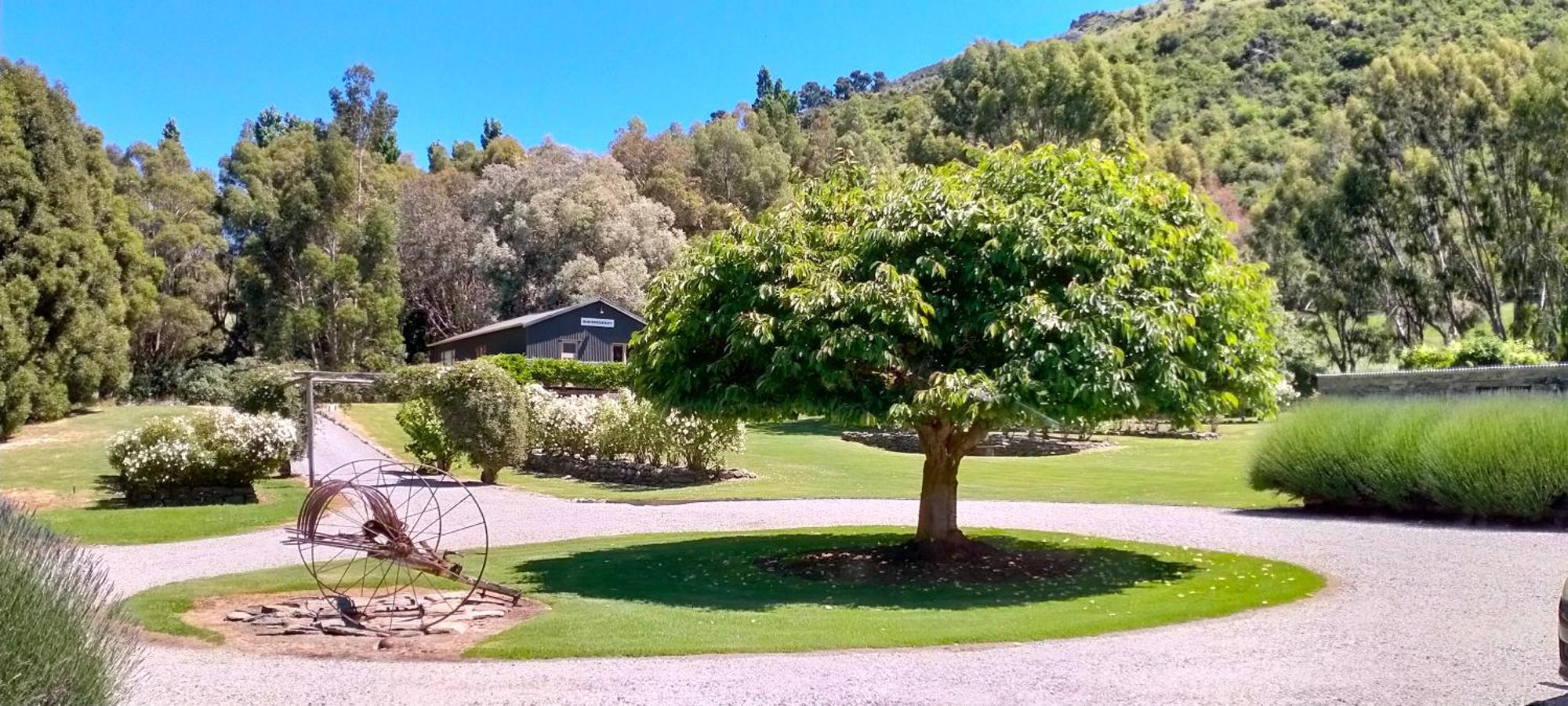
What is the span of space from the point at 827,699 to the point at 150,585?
9045 millimetres

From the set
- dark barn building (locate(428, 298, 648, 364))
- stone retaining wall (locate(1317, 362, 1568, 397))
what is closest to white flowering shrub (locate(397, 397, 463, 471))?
stone retaining wall (locate(1317, 362, 1568, 397))

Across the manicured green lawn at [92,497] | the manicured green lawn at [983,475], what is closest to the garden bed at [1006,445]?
the manicured green lawn at [983,475]

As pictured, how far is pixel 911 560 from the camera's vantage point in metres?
13.4

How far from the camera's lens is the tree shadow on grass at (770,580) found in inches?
452

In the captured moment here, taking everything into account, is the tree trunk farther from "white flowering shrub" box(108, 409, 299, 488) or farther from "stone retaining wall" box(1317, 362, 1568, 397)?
"white flowering shrub" box(108, 409, 299, 488)

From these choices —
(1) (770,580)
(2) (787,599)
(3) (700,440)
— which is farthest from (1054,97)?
(2) (787,599)

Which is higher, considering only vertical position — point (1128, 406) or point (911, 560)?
point (1128, 406)

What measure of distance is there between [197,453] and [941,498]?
1501cm

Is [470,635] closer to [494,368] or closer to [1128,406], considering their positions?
[1128,406]

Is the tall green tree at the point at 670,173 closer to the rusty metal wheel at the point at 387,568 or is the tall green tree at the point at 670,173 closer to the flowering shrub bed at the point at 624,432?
the flowering shrub bed at the point at 624,432

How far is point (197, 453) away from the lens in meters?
21.6

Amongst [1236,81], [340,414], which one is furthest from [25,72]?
[1236,81]

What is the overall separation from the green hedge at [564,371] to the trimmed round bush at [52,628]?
36.3m

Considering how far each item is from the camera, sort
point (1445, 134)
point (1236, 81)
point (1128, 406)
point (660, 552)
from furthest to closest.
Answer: point (1236, 81) < point (1445, 134) < point (660, 552) < point (1128, 406)
